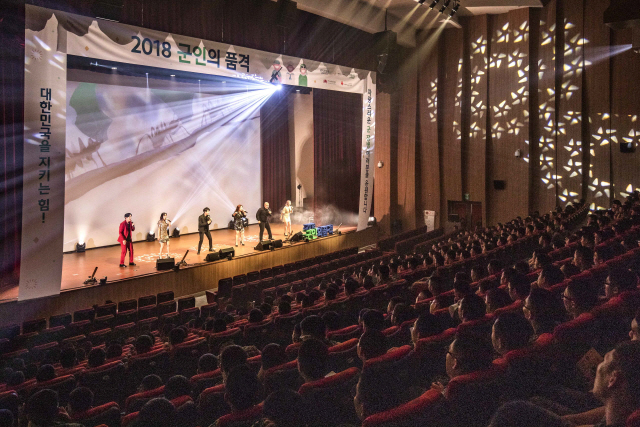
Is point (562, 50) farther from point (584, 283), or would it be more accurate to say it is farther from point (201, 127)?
point (584, 283)

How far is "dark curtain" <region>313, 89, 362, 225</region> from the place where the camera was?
1741 cm

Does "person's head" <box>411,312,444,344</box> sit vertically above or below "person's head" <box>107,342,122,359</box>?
above

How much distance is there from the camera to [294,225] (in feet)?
58.2

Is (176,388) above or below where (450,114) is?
below

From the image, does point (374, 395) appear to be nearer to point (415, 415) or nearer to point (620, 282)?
point (415, 415)

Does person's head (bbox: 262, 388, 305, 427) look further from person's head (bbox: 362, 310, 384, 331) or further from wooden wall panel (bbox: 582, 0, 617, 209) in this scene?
wooden wall panel (bbox: 582, 0, 617, 209)

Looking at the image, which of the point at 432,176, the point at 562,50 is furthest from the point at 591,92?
the point at 432,176

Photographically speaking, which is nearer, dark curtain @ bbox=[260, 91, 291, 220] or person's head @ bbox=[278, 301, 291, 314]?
person's head @ bbox=[278, 301, 291, 314]

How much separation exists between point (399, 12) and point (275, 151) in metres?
6.79

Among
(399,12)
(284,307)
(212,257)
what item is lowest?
(284,307)

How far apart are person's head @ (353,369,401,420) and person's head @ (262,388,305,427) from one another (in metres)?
0.28

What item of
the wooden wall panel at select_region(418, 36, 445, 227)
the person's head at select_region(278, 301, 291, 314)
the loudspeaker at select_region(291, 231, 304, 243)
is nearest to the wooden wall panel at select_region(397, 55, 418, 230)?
the wooden wall panel at select_region(418, 36, 445, 227)

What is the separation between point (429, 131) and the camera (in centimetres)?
1641

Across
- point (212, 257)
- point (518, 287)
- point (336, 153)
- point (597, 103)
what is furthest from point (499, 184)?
point (518, 287)
